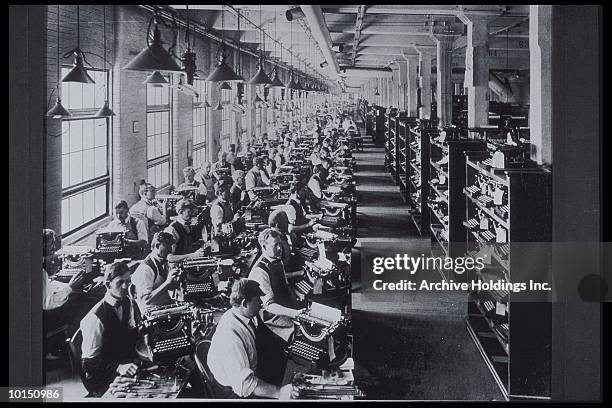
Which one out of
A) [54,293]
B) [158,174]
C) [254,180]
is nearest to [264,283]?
[54,293]

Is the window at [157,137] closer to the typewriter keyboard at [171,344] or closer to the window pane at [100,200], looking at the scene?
the window pane at [100,200]

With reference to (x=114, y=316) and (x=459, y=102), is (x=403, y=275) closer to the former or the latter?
(x=114, y=316)

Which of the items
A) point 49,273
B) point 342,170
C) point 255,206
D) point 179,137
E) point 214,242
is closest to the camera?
point 49,273

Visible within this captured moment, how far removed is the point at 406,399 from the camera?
465 centimetres

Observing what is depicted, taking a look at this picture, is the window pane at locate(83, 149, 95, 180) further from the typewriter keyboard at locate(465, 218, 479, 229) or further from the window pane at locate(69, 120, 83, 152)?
the typewriter keyboard at locate(465, 218, 479, 229)

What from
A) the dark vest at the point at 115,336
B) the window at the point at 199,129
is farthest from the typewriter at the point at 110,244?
the window at the point at 199,129

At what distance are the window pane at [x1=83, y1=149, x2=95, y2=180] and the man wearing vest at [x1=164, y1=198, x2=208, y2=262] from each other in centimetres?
82

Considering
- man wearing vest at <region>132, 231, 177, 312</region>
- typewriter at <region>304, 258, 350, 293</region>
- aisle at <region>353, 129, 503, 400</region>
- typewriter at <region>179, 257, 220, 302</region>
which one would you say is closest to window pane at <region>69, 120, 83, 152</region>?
Result: man wearing vest at <region>132, 231, 177, 312</region>

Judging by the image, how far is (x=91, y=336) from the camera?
4.55 meters

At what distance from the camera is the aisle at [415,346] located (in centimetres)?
481

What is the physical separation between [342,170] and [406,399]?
4166mm

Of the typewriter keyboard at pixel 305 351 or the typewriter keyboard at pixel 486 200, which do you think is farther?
the typewriter keyboard at pixel 486 200

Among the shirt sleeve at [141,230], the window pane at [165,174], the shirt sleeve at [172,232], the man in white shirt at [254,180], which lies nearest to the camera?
the shirt sleeve at [172,232]
